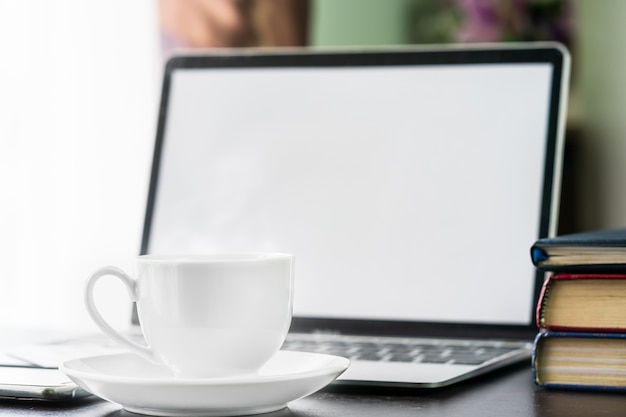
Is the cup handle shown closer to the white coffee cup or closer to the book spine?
the white coffee cup

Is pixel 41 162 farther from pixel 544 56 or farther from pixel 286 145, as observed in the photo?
pixel 544 56

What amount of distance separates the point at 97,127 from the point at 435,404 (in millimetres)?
1109

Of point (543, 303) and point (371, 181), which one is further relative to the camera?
point (371, 181)

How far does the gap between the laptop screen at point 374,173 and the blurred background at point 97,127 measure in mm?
416

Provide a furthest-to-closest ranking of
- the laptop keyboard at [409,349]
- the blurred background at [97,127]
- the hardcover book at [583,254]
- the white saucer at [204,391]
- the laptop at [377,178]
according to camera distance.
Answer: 1. the blurred background at [97,127]
2. the laptop at [377,178]
3. the laptop keyboard at [409,349]
4. the hardcover book at [583,254]
5. the white saucer at [204,391]

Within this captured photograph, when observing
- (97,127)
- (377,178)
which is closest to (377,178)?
(377,178)

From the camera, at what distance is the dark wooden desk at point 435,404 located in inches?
20.9

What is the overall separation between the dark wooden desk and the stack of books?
0.01m

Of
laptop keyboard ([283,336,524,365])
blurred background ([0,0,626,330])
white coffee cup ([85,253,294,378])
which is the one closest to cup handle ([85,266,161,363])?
white coffee cup ([85,253,294,378])

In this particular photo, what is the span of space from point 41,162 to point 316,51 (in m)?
0.63

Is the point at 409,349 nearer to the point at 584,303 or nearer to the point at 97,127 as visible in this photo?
the point at 584,303

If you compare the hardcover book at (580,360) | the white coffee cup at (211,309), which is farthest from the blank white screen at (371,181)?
the white coffee cup at (211,309)

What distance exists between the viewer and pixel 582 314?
0.60m

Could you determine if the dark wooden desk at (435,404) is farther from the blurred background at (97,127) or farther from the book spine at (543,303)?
the blurred background at (97,127)
